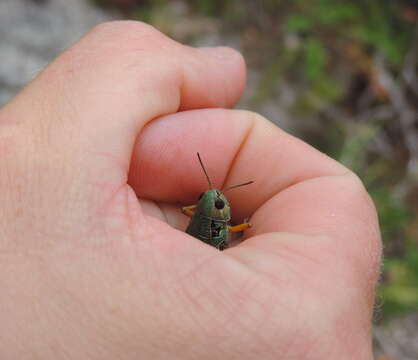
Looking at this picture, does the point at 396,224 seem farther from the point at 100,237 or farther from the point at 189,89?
the point at 100,237

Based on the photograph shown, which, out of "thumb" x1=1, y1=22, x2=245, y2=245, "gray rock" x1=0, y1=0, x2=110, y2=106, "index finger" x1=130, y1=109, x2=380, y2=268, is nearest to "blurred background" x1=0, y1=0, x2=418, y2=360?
"gray rock" x1=0, y1=0, x2=110, y2=106

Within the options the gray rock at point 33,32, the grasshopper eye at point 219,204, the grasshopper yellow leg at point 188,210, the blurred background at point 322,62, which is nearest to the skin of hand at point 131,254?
the grasshopper eye at point 219,204

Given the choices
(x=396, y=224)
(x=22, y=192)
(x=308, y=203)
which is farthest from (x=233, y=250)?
(x=396, y=224)

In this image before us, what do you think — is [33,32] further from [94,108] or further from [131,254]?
[131,254]

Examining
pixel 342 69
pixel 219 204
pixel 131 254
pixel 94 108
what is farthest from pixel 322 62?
pixel 131 254

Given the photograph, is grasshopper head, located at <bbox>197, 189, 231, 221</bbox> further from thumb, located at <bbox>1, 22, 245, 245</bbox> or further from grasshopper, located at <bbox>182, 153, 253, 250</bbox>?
thumb, located at <bbox>1, 22, 245, 245</bbox>

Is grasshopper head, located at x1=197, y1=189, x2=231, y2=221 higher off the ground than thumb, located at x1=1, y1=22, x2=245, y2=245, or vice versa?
thumb, located at x1=1, y1=22, x2=245, y2=245

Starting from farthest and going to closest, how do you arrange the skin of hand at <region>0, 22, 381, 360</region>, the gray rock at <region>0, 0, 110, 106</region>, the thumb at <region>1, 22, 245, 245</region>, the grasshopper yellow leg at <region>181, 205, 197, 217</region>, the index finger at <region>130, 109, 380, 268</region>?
1. the gray rock at <region>0, 0, 110, 106</region>
2. the grasshopper yellow leg at <region>181, 205, 197, 217</region>
3. the index finger at <region>130, 109, 380, 268</region>
4. the thumb at <region>1, 22, 245, 245</region>
5. the skin of hand at <region>0, 22, 381, 360</region>
